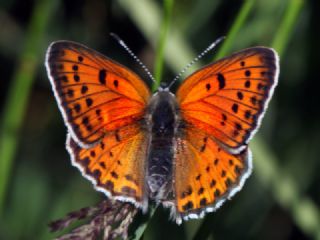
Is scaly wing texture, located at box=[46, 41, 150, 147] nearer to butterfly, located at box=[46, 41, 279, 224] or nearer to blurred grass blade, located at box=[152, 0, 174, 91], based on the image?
butterfly, located at box=[46, 41, 279, 224]

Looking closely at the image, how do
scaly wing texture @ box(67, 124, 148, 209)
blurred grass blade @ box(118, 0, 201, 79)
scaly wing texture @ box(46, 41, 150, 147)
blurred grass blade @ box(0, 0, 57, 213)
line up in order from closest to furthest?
1. scaly wing texture @ box(67, 124, 148, 209)
2. scaly wing texture @ box(46, 41, 150, 147)
3. blurred grass blade @ box(0, 0, 57, 213)
4. blurred grass blade @ box(118, 0, 201, 79)

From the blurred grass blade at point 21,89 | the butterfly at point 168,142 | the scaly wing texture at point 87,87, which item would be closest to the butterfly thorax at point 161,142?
the butterfly at point 168,142

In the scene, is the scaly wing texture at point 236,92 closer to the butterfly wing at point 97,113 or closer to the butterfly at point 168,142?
the butterfly at point 168,142

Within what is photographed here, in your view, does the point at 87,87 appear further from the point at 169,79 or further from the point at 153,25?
the point at 169,79

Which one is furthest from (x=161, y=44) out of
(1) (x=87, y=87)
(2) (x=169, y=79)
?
(2) (x=169, y=79)

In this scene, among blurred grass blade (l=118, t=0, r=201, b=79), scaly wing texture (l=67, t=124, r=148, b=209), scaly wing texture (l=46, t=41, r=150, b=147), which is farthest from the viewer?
blurred grass blade (l=118, t=0, r=201, b=79)

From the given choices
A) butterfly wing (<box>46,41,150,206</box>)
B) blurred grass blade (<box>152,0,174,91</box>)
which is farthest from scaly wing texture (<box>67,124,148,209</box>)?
blurred grass blade (<box>152,0,174,91</box>)
